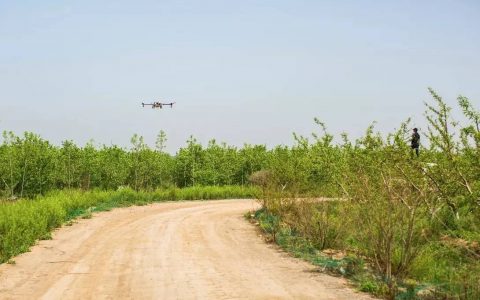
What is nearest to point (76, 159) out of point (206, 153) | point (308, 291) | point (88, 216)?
point (206, 153)

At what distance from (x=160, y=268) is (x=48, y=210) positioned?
878 centimetres

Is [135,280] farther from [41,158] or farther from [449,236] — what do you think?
[41,158]

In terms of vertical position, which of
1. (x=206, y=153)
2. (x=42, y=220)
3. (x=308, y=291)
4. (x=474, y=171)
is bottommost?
(x=308, y=291)

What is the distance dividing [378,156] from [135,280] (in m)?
7.89

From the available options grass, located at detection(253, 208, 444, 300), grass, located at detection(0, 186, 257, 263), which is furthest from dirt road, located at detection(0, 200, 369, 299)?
grass, located at detection(0, 186, 257, 263)

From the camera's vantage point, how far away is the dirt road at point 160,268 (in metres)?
9.70

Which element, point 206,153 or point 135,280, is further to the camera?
point 206,153

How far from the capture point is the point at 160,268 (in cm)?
1188

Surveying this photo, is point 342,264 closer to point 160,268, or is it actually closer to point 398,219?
point 398,219

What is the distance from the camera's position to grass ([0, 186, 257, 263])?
46.5ft

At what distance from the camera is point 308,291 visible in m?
9.81

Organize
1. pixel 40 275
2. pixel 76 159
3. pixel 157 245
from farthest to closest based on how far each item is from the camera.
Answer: pixel 76 159 → pixel 157 245 → pixel 40 275

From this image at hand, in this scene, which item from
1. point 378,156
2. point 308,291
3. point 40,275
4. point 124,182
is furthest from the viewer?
point 124,182

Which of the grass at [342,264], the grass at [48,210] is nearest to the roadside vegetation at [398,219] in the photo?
the grass at [342,264]
